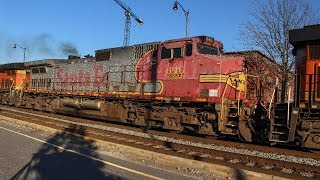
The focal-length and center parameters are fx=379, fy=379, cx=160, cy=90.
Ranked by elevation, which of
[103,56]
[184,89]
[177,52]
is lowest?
[184,89]

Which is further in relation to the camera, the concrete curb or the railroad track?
the railroad track

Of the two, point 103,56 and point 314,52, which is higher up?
point 103,56

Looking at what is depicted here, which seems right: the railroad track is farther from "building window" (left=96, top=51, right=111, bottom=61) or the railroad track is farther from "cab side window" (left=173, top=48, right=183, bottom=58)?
"building window" (left=96, top=51, right=111, bottom=61)

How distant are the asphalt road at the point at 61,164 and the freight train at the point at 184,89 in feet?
14.2

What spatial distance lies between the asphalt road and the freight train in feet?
14.2

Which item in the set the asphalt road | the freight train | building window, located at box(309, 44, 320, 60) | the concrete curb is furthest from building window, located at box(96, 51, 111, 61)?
building window, located at box(309, 44, 320, 60)

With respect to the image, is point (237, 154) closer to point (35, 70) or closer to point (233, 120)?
point (233, 120)

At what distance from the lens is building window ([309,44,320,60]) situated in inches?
414

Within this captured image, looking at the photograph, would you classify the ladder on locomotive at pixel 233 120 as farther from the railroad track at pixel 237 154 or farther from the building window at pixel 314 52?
the building window at pixel 314 52

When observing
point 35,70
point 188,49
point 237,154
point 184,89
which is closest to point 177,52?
point 188,49

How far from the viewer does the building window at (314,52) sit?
34.5ft

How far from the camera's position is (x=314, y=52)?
10.6 metres

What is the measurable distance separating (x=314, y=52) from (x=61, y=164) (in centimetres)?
737

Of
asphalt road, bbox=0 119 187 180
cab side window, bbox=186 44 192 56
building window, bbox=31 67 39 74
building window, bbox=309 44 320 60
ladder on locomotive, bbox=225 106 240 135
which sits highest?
cab side window, bbox=186 44 192 56
